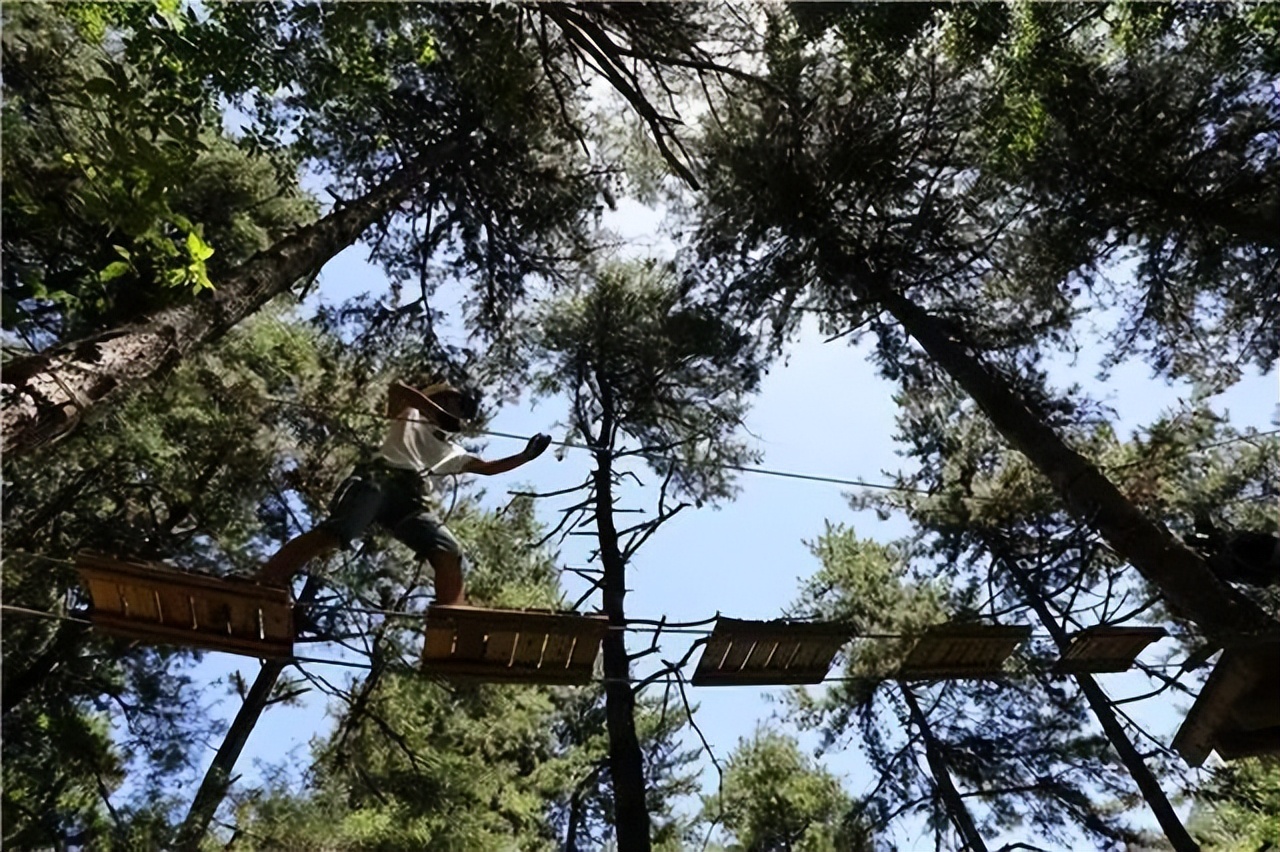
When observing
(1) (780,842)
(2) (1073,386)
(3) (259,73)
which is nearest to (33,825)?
(3) (259,73)

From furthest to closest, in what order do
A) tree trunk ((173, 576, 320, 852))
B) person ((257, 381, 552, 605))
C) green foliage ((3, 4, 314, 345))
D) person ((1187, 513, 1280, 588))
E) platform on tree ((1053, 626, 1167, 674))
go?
1. tree trunk ((173, 576, 320, 852))
2. person ((1187, 513, 1280, 588))
3. platform on tree ((1053, 626, 1167, 674))
4. person ((257, 381, 552, 605))
5. green foliage ((3, 4, 314, 345))

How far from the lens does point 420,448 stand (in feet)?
15.7

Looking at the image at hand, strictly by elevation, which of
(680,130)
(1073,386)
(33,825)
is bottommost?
(33,825)

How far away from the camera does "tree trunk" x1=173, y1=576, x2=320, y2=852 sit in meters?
6.55

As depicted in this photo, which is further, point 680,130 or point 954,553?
point 954,553

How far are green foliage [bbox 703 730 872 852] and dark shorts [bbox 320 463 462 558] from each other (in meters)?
11.9

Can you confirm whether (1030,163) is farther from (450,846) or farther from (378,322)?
(450,846)

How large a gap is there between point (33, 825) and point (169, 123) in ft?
22.5

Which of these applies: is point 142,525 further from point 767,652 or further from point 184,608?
point 767,652

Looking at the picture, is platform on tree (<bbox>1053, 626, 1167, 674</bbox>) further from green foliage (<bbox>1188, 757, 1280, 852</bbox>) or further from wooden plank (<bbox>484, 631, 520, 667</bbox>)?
green foliage (<bbox>1188, 757, 1280, 852</bbox>)

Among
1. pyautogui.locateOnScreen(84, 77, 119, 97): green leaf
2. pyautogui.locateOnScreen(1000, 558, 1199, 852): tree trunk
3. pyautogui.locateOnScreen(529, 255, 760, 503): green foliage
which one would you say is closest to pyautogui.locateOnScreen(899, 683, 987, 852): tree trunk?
pyautogui.locateOnScreen(1000, 558, 1199, 852): tree trunk

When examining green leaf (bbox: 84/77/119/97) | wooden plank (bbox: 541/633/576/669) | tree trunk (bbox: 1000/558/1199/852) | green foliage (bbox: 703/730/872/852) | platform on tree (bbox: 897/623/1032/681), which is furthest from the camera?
green foliage (bbox: 703/730/872/852)

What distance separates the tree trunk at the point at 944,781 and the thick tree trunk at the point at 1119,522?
20.6ft

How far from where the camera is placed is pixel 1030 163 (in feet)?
26.0
